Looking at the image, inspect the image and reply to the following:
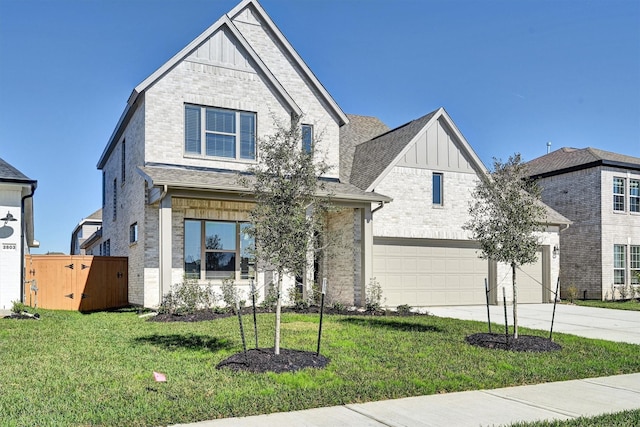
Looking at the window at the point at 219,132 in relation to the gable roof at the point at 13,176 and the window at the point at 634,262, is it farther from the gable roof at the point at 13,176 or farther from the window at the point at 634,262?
the window at the point at 634,262

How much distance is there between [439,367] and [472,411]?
2089mm

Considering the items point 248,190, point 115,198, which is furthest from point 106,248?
point 248,190

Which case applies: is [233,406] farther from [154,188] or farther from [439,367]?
[154,188]

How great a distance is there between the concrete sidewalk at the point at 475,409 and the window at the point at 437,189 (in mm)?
12566

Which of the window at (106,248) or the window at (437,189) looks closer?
the window at (437,189)

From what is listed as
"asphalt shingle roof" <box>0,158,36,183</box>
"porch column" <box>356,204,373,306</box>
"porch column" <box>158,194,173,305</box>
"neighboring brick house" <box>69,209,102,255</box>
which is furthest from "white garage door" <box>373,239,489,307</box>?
"neighboring brick house" <box>69,209,102,255</box>

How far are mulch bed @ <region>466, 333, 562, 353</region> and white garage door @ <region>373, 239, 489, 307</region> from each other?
24.7ft

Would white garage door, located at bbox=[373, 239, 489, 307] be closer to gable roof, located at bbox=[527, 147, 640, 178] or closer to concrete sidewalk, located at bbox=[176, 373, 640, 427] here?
gable roof, located at bbox=[527, 147, 640, 178]

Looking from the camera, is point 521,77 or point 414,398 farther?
Answer: point 521,77

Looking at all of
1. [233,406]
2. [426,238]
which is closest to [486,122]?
[426,238]

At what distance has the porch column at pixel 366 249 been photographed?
17230 millimetres

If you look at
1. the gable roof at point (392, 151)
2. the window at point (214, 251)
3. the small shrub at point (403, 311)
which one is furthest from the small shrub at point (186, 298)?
the gable roof at point (392, 151)

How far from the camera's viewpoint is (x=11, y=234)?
47.6ft

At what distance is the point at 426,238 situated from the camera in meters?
19.4
